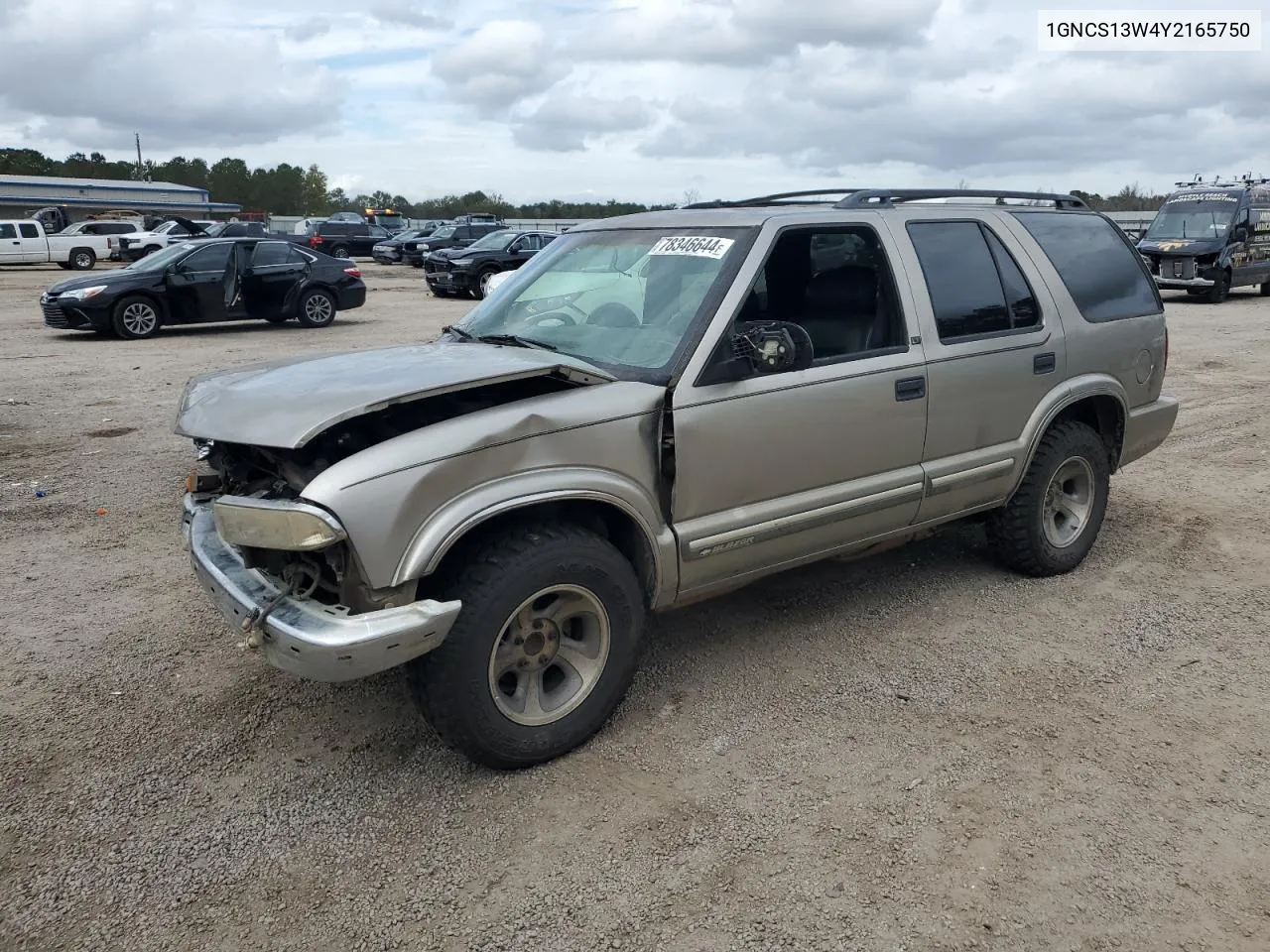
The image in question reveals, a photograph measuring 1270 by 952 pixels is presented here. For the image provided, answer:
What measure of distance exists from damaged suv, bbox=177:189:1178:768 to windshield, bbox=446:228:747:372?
0.01m

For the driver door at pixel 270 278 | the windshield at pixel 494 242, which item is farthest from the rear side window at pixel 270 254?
the windshield at pixel 494 242

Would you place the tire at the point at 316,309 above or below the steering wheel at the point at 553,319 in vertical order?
below

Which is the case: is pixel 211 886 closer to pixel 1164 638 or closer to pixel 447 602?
pixel 447 602

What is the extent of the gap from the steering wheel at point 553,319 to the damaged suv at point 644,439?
0.06 ft

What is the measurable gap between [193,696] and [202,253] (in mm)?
12848

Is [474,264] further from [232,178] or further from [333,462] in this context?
[232,178]

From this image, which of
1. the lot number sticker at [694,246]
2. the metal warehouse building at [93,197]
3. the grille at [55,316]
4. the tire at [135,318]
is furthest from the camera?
the metal warehouse building at [93,197]

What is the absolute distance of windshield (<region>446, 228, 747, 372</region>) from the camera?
12.2ft

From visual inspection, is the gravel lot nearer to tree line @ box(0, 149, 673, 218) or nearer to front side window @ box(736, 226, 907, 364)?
front side window @ box(736, 226, 907, 364)

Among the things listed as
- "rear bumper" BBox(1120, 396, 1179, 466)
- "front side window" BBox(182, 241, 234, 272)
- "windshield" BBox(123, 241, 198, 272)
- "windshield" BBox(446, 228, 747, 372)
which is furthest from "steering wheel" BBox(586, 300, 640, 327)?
"windshield" BBox(123, 241, 198, 272)

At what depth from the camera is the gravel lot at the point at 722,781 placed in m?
2.62

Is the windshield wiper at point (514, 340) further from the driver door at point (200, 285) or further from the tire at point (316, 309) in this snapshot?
the tire at point (316, 309)

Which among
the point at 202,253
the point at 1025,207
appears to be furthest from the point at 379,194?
the point at 1025,207

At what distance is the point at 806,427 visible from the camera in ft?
12.3
